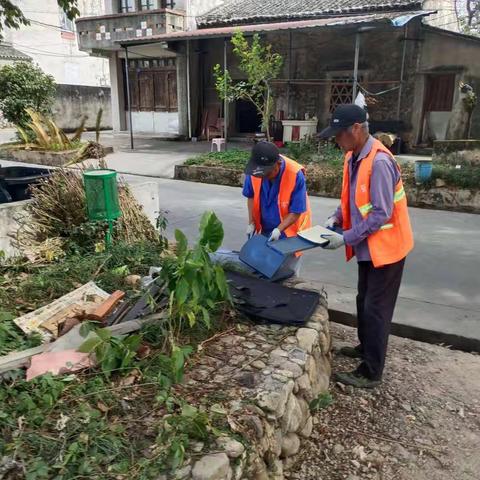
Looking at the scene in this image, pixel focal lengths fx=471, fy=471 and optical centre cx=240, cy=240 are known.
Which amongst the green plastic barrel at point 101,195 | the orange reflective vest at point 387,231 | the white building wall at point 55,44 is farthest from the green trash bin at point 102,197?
the white building wall at point 55,44

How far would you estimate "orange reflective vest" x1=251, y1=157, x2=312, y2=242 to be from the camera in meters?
3.56

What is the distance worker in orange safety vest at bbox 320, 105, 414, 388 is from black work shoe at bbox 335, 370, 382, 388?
0.12m

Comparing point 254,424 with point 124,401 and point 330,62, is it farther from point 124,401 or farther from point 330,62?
point 330,62

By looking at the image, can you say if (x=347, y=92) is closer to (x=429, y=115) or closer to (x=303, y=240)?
(x=429, y=115)

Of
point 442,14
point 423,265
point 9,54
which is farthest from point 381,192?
point 9,54

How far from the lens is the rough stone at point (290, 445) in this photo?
2.45m

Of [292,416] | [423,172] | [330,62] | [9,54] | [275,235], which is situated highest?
[9,54]

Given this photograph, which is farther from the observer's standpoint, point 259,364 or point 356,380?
point 356,380

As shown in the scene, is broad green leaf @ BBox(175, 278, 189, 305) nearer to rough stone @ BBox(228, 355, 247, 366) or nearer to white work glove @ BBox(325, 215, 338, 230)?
rough stone @ BBox(228, 355, 247, 366)

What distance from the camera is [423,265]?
538 centimetres

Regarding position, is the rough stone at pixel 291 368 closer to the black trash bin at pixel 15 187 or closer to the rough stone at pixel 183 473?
the rough stone at pixel 183 473

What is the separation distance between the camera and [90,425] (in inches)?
76.9

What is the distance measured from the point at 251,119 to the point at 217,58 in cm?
250

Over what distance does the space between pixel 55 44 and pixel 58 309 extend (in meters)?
29.1
